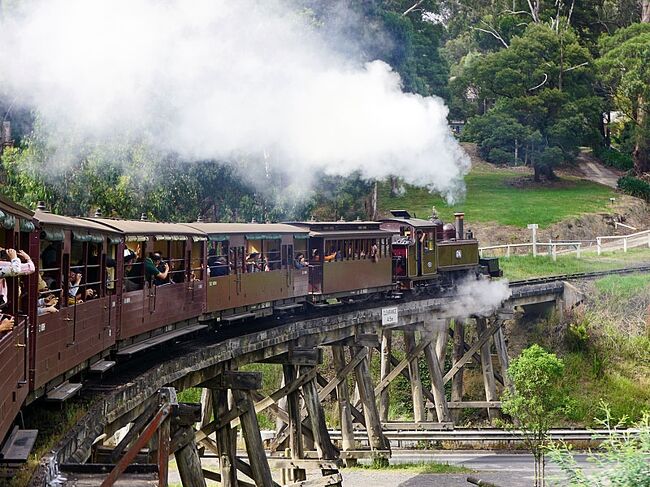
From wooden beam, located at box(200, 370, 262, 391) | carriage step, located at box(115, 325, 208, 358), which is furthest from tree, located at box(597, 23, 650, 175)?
wooden beam, located at box(200, 370, 262, 391)

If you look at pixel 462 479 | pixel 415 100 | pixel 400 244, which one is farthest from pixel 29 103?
pixel 462 479

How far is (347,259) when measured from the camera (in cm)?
2445

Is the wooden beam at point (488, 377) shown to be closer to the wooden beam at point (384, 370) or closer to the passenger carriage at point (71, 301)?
the wooden beam at point (384, 370)

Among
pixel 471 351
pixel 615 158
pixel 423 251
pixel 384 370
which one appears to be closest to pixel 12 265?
pixel 423 251

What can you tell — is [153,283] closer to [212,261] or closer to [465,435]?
[212,261]

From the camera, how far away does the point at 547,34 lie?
2250 inches

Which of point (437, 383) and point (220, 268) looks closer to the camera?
point (220, 268)

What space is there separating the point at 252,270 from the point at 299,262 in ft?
8.02

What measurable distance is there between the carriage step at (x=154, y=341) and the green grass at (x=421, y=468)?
7.02 meters

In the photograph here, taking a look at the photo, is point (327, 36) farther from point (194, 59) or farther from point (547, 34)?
point (547, 34)

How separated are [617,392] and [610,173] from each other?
2982 centimetres

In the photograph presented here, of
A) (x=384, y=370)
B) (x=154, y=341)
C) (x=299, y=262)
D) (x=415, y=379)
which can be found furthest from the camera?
(x=384, y=370)

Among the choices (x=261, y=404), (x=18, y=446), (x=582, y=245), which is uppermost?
(x=582, y=245)

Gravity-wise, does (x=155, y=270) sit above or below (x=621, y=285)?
above
